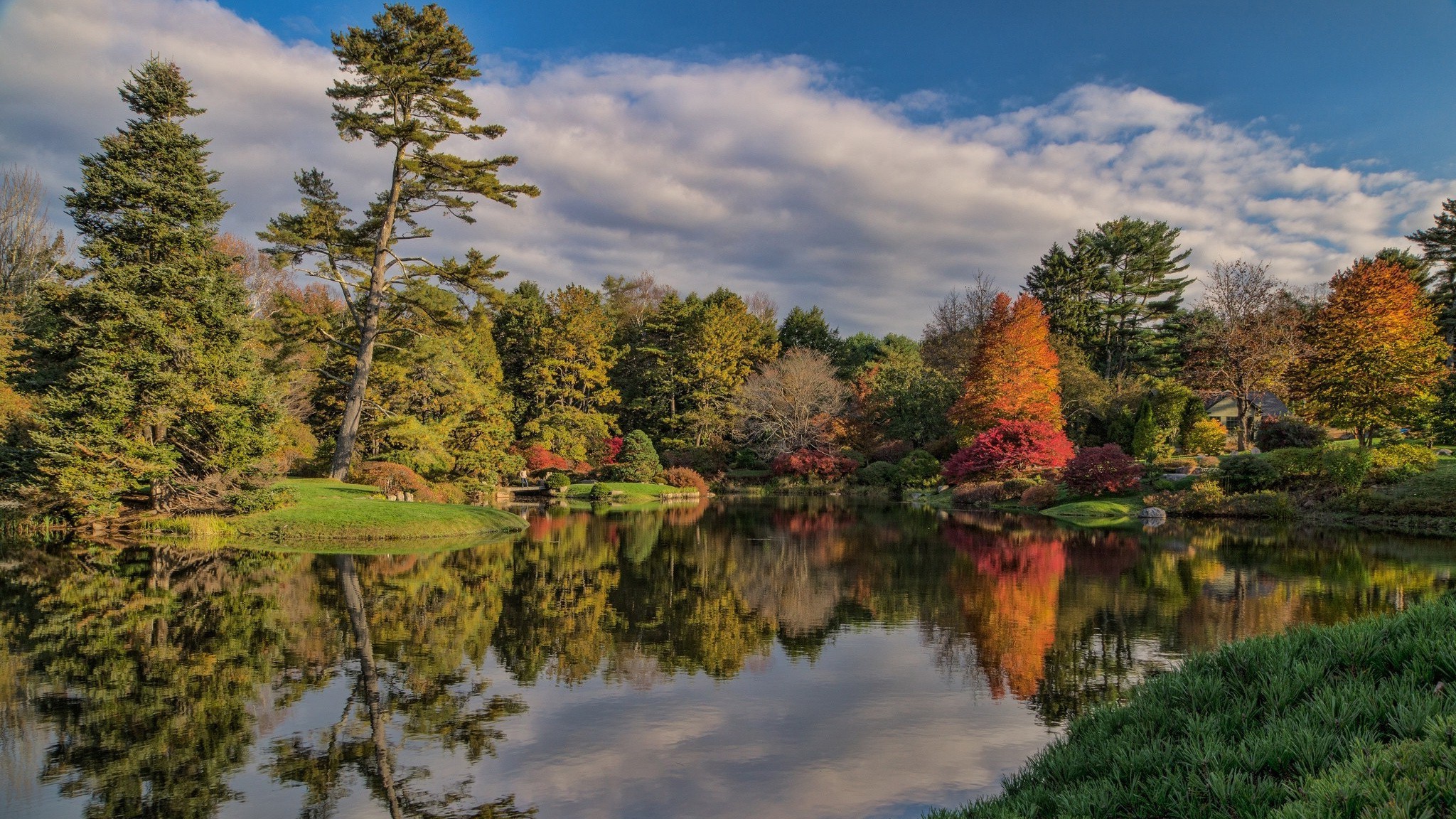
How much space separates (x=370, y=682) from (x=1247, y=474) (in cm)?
3012

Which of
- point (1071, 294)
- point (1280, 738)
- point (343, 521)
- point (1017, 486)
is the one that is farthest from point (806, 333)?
point (1280, 738)

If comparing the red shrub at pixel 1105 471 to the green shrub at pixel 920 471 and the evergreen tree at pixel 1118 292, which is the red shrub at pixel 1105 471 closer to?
the green shrub at pixel 920 471

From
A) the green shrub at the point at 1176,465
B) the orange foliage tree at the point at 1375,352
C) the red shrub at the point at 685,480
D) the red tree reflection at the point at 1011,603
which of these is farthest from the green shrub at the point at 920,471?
the red tree reflection at the point at 1011,603

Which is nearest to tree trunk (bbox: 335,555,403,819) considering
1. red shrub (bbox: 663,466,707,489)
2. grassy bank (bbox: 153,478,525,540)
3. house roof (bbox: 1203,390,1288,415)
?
grassy bank (bbox: 153,478,525,540)

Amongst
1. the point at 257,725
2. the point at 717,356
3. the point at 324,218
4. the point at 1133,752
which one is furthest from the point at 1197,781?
the point at 717,356

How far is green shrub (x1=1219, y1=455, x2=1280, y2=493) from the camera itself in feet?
90.4

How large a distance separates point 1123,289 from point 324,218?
160ft

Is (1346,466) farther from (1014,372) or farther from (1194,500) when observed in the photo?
(1014,372)

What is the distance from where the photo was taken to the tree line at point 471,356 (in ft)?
59.8

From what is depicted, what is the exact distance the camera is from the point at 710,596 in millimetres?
13336

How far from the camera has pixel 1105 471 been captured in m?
30.5

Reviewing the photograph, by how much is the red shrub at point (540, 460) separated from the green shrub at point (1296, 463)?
3214cm

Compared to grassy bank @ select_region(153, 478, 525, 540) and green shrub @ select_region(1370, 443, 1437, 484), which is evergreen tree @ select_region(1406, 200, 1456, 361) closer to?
green shrub @ select_region(1370, 443, 1437, 484)

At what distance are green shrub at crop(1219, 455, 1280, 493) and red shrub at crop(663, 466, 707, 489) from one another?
23.9m
